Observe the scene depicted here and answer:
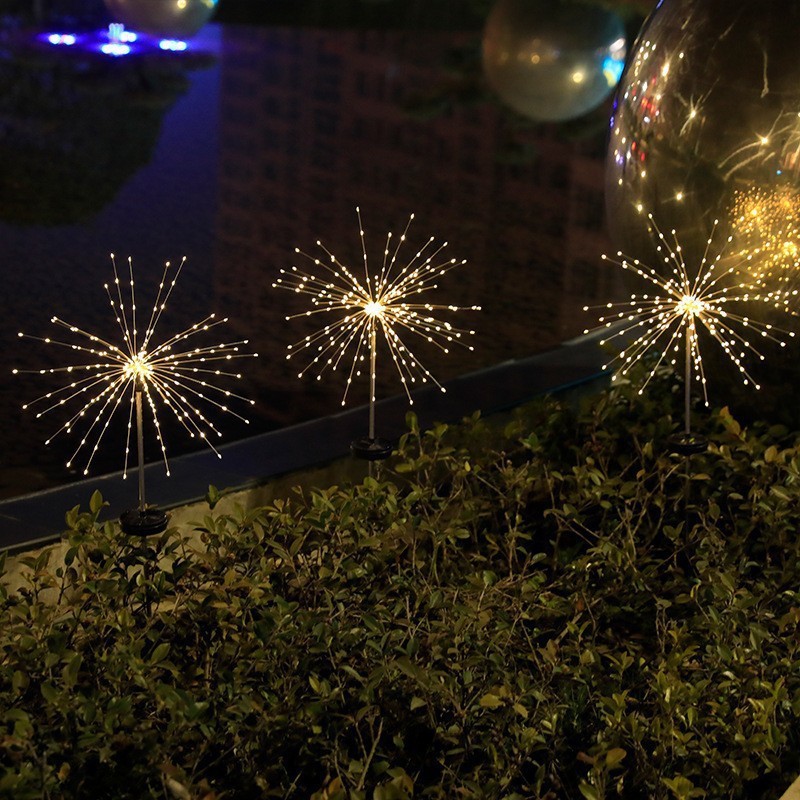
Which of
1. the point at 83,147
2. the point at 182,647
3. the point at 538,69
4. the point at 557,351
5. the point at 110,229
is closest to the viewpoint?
the point at 182,647

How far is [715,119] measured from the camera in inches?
178

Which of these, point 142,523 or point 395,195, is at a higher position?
point 395,195

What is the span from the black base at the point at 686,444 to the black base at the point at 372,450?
814mm

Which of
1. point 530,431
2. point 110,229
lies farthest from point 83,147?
point 530,431

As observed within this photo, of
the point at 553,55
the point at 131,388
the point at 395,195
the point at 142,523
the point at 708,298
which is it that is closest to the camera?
the point at 142,523

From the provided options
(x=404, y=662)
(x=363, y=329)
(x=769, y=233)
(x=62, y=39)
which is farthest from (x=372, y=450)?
(x=62, y=39)

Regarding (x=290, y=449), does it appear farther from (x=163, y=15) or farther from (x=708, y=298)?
(x=163, y=15)

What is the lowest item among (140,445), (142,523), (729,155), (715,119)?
(142,523)

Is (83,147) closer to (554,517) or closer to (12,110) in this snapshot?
(12,110)

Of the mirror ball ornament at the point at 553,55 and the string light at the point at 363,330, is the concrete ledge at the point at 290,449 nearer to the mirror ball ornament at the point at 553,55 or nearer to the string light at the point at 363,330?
the string light at the point at 363,330

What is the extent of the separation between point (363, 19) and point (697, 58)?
15.2 meters

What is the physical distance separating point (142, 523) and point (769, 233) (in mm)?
2221

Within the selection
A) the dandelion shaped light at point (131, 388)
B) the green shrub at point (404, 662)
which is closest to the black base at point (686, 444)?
the green shrub at point (404, 662)

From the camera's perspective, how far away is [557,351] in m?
6.21
